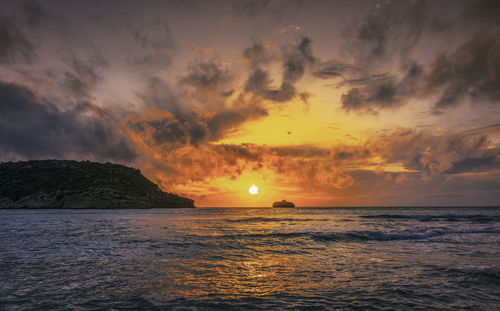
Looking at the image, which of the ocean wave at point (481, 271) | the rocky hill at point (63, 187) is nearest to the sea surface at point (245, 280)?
the ocean wave at point (481, 271)

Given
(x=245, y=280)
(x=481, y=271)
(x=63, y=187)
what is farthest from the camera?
(x=63, y=187)

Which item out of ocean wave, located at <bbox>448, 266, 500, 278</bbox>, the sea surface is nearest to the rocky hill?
the sea surface

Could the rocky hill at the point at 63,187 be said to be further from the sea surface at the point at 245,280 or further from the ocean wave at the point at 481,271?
the ocean wave at the point at 481,271

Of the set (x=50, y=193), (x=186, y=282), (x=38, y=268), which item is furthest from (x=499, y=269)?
(x=50, y=193)

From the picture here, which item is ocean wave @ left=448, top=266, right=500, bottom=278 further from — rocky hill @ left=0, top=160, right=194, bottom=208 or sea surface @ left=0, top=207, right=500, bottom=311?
rocky hill @ left=0, top=160, right=194, bottom=208

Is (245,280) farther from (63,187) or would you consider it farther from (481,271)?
(63,187)

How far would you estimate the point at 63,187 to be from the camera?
548ft

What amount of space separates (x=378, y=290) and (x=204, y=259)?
32.6 ft

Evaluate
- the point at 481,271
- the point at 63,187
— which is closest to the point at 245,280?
the point at 481,271

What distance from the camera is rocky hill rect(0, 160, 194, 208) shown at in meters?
156

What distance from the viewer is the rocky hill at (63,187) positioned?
6122 inches

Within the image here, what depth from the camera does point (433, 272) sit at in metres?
12.2

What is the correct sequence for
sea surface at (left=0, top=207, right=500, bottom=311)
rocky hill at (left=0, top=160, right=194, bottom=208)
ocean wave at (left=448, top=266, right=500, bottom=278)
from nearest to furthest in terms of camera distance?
sea surface at (left=0, top=207, right=500, bottom=311), ocean wave at (left=448, top=266, right=500, bottom=278), rocky hill at (left=0, top=160, right=194, bottom=208)

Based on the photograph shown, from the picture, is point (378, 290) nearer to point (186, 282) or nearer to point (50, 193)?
point (186, 282)
